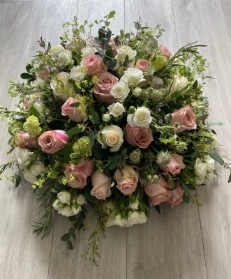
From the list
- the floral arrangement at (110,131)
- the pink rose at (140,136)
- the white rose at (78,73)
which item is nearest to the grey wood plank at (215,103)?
the floral arrangement at (110,131)

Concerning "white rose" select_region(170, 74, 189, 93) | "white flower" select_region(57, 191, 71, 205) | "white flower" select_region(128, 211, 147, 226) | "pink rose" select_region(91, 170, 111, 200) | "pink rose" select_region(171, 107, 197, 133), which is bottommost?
"white flower" select_region(128, 211, 147, 226)

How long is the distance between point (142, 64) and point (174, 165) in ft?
1.01

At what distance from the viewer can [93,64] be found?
892 mm

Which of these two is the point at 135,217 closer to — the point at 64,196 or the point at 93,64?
the point at 64,196

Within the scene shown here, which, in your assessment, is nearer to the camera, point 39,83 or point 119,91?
point 119,91

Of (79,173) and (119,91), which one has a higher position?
(119,91)

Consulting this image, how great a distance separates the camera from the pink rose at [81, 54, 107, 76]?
89cm

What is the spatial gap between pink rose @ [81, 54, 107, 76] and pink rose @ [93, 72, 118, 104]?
0.02 metres

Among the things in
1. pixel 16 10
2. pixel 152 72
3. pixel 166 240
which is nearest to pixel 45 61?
pixel 152 72

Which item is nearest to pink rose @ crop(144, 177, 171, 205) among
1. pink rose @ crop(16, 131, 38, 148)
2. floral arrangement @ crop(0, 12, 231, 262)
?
floral arrangement @ crop(0, 12, 231, 262)

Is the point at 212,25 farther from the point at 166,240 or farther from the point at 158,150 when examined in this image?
the point at 166,240

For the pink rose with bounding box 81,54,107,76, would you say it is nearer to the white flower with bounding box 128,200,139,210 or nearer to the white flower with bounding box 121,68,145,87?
the white flower with bounding box 121,68,145,87

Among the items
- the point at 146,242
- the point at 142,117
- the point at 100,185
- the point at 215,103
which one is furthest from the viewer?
the point at 215,103

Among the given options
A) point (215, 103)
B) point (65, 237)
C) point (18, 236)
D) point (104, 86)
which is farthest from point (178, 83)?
point (18, 236)
